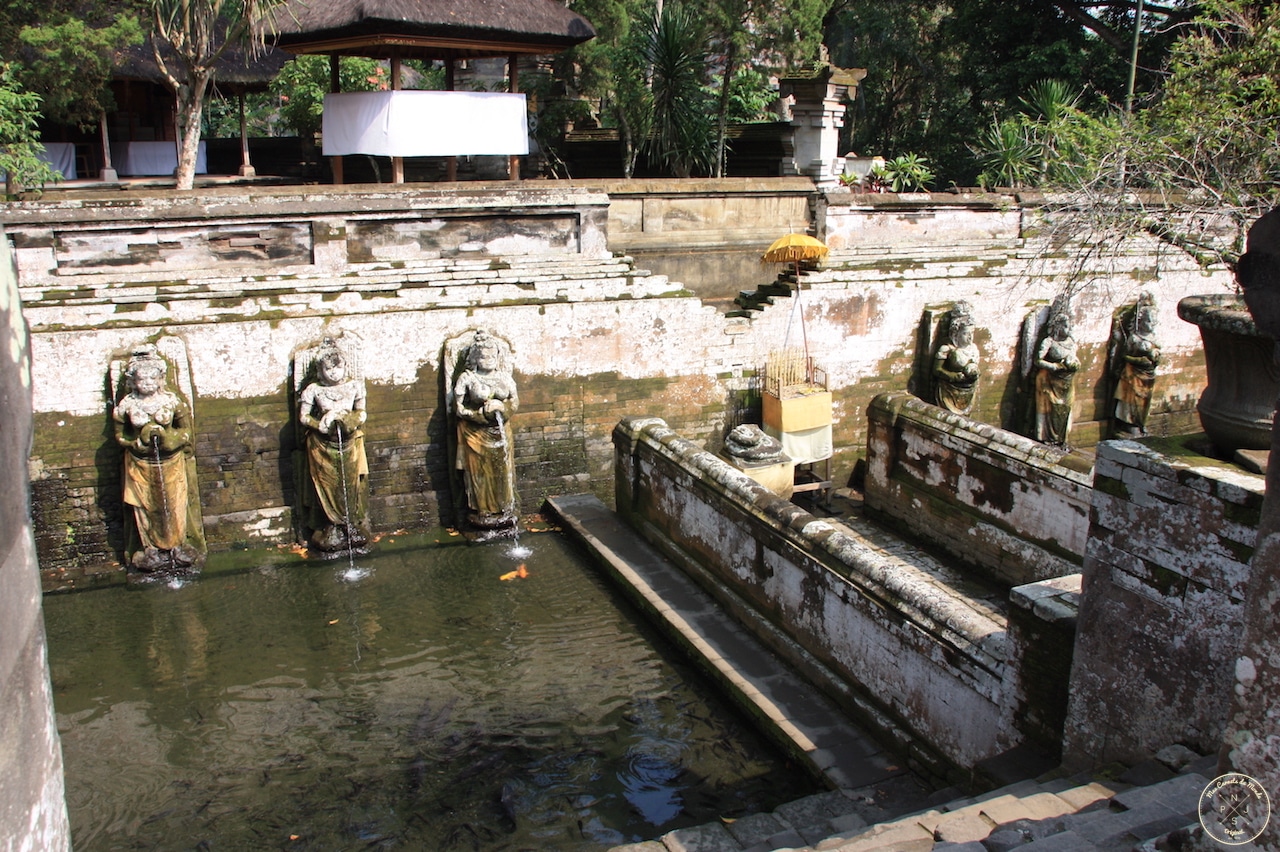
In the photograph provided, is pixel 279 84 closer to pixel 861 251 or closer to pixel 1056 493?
pixel 861 251

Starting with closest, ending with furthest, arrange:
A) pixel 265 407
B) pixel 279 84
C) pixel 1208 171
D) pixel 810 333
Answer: pixel 1208 171, pixel 265 407, pixel 810 333, pixel 279 84

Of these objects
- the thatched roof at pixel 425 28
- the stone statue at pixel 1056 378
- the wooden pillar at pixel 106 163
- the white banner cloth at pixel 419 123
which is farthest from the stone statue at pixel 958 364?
the wooden pillar at pixel 106 163

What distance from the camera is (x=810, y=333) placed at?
11.8 metres

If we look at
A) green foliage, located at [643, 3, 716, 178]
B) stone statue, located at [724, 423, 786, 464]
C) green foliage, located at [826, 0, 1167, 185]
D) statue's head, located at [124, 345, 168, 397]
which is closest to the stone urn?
stone statue, located at [724, 423, 786, 464]

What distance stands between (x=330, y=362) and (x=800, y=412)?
4.71 meters

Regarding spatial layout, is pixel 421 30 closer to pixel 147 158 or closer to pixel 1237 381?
pixel 1237 381

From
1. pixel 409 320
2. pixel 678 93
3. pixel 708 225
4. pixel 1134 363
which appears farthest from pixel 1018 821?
pixel 678 93

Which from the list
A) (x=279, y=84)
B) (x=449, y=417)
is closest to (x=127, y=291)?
(x=449, y=417)

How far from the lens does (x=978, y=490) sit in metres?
9.40

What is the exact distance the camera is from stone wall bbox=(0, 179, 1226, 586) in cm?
922

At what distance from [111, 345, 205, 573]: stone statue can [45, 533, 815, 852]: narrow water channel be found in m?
0.32

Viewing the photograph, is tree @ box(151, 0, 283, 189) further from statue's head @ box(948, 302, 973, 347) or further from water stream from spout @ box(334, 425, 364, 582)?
statue's head @ box(948, 302, 973, 347)

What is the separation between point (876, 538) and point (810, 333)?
2489mm

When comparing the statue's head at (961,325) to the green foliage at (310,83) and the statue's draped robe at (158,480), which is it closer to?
the statue's draped robe at (158,480)
